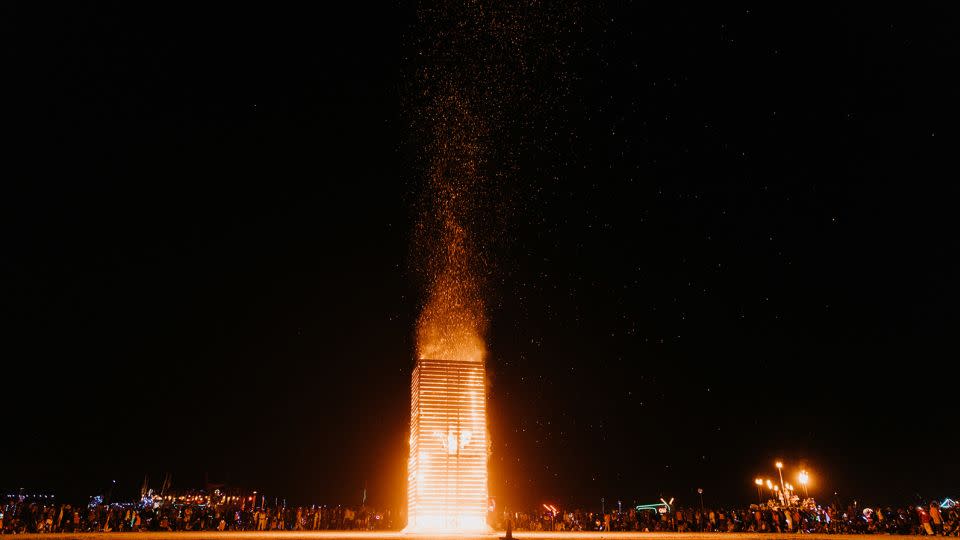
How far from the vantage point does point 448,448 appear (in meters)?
25.1

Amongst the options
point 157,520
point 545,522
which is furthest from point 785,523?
point 157,520

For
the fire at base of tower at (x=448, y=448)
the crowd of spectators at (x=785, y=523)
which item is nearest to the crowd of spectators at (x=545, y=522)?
the crowd of spectators at (x=785, y=523)

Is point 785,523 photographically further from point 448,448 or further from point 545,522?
point 448,448

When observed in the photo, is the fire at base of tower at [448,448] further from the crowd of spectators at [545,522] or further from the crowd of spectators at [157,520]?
the crowd of spectators at [157,520]

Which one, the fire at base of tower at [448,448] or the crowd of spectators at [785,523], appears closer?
the fire at base of tower at [448,448]

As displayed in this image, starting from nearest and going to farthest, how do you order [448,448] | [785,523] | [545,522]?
[448,448] → [785,523] → [545,522]

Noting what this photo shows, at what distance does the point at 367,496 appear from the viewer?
3174 inches

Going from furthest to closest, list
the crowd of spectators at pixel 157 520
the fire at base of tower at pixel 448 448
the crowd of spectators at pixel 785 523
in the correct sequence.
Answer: the crowd of spectators at pixel 785 523, the crowd of spectators at pixel 157 520, the fire at base of tower at pixel 448 448

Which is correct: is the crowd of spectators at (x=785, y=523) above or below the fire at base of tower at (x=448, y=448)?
below

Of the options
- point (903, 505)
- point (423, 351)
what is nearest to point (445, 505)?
point (423, 351)

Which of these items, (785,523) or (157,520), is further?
(785,523)

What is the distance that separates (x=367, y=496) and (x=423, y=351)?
195ft

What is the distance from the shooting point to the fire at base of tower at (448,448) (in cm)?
2428

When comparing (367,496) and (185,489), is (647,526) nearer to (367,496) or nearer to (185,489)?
(367,496)
